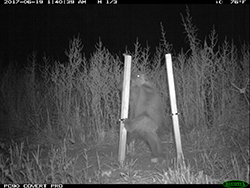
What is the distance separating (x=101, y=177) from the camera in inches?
150

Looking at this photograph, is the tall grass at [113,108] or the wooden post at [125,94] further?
the tall grass at [113,108]

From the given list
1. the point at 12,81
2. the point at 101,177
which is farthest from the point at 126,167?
the point at 12,81

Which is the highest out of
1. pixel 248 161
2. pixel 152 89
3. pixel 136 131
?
pixel 152 89

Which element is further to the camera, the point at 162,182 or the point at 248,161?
the point at 248,161

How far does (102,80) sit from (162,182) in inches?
153

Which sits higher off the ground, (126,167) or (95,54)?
(95,54)

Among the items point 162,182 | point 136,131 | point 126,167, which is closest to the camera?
point 162,182

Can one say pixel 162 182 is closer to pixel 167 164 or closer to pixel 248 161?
pixel 167 164

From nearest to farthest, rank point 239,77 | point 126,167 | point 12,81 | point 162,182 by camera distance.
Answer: point 162,182
point 126,167
point 239,77
point 12,81

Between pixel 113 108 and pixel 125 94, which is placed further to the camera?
pixel 113 108

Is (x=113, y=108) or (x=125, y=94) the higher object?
(x=113, y=108)

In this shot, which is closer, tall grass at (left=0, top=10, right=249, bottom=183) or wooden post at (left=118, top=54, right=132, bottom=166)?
wooden post at (left=118, top=54, right=132, bottom=166)

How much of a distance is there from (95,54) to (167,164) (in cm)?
375

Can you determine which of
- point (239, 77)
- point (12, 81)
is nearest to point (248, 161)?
point (239, 77)
